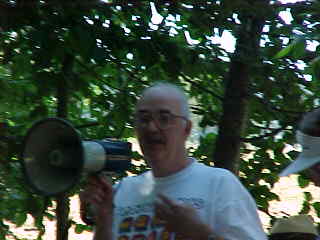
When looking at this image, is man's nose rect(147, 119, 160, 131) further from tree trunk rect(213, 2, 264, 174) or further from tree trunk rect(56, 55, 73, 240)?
tree trunk rect(213, 2, 264, 174)

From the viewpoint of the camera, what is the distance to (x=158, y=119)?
2752 mm

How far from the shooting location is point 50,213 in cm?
481

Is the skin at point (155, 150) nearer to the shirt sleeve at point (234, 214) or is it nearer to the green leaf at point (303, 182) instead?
the shirt sleeve at point (234, 214)

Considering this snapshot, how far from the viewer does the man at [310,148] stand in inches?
93.5

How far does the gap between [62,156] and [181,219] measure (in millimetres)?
563

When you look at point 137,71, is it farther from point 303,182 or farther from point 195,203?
point 195,203

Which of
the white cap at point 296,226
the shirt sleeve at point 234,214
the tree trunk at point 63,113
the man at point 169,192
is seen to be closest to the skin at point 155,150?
the man at point 169,192

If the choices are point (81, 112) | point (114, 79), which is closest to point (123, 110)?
point (114, 79)

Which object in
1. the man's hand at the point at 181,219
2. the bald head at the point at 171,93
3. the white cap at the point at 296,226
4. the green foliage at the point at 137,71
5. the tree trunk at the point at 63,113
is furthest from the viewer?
the tree trunk at the point at 63,113

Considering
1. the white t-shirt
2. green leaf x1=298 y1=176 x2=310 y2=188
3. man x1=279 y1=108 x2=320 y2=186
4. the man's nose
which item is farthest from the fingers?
green leaf x1=298 y1=176 x2=310 y2=188

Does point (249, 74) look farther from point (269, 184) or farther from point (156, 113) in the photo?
point (156, 113)

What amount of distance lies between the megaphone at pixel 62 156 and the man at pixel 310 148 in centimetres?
61

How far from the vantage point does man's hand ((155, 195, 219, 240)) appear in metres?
2.33

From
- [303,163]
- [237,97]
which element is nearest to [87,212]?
[303,163]
